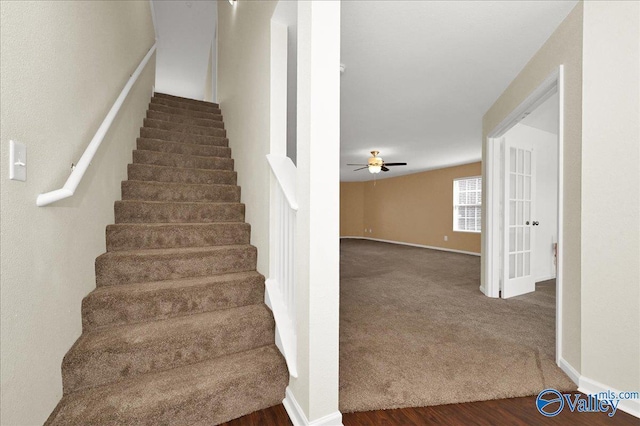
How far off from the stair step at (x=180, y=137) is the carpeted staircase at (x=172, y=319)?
0.50 meters

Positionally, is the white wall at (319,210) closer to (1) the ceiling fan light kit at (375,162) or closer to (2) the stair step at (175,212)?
(2) the stair step at (175,212)

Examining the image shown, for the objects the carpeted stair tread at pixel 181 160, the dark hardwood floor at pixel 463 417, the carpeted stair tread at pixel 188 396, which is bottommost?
the dark hardwood floor at pixel 463 417

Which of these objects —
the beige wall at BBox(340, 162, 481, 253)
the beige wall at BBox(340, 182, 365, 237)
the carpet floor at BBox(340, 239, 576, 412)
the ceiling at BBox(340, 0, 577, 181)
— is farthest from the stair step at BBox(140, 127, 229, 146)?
the beige wall at BBox(340, 182, 365, 237)

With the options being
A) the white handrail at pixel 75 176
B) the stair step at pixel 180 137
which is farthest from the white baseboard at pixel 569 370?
the stair step at pixel 180 137

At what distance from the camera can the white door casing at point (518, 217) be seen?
3.14 metres

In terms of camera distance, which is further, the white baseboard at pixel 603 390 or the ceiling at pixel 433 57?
the ceiling at pixel 433 57

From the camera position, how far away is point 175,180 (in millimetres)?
2439

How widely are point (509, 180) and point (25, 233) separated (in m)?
4.10

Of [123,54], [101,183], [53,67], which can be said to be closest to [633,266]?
[53,67]

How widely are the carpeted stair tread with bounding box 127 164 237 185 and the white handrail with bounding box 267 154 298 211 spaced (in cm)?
108

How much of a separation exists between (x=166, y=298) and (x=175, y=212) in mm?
805

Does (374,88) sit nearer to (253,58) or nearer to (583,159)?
(253,58)

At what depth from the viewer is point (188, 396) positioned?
1.17 meters

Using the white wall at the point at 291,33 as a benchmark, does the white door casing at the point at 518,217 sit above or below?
below
